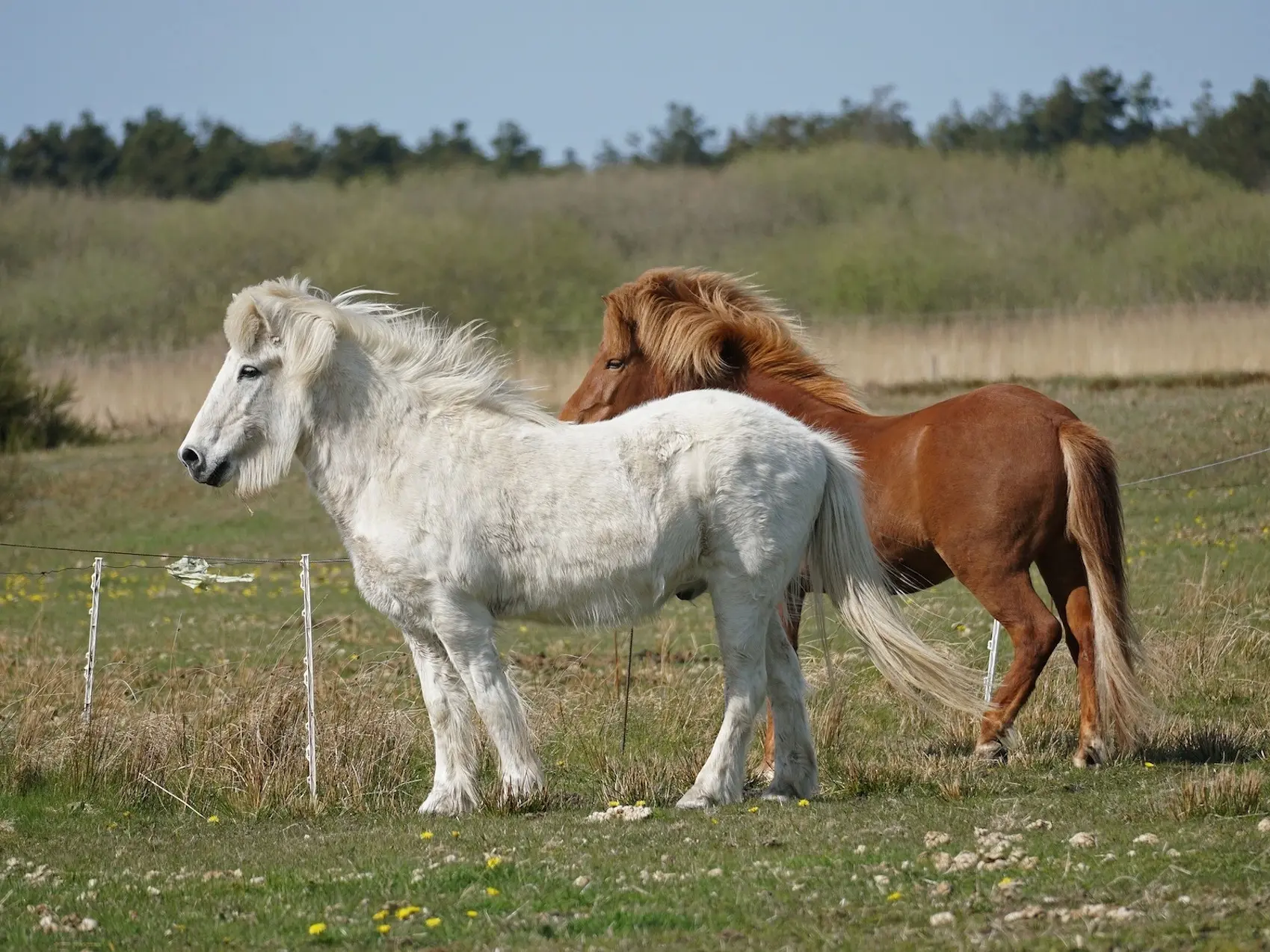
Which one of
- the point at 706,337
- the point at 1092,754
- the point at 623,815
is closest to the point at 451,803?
the point at 623,815

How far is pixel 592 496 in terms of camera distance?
6.50m

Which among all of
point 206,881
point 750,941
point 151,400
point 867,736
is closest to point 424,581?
point 206,881

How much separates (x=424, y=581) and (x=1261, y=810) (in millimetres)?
3604

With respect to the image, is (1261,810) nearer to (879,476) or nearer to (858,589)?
(858,589)

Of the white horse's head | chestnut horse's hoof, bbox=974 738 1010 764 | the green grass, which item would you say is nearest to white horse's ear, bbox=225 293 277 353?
the white horse's head

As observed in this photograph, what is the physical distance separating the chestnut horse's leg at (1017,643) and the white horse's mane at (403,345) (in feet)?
8.63

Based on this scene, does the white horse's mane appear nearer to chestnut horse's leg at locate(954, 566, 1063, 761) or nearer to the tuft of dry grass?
chestnut horse's leg at locate(954, 566, 1063, 761)

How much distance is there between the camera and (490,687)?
6.50 metres

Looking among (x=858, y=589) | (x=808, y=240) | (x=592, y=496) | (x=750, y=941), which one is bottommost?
(x=750, y=941)

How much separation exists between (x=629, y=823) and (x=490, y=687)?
901 millimetres

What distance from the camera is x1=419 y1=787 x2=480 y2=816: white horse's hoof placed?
22.0 ft

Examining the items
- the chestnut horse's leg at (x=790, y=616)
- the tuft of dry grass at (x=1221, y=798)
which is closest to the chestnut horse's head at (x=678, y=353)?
the chestnut horse's leg at (x=790, y=616)

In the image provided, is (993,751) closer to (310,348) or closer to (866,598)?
(866,598)

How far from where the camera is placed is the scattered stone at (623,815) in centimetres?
623
